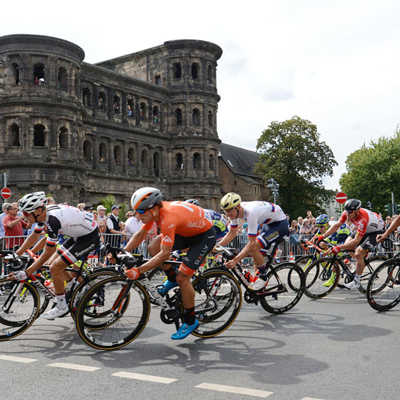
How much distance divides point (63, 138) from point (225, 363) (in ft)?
125

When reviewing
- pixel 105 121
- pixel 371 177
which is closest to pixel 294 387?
pixel 105 121

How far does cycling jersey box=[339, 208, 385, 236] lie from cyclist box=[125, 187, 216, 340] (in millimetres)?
4226

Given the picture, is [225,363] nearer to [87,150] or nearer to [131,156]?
[87,150]

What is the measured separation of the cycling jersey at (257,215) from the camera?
8117mm

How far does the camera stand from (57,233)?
7.09 metres

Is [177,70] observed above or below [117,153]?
above

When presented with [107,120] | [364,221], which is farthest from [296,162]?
[364,221]

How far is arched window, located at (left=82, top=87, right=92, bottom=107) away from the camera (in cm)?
4631

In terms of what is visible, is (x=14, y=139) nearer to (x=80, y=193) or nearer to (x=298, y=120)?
(x=80, y=193)

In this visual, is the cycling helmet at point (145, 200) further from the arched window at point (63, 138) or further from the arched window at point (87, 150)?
the arched window at point (87, 150)

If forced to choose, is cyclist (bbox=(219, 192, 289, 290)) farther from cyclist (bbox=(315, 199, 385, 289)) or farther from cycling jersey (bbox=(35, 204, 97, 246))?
cycling jersey (bbox=(35, 204, 97, 246))

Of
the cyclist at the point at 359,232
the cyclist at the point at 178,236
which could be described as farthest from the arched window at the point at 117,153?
the cyclist at the point at 178,236

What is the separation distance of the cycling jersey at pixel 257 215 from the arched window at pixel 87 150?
39146 mm

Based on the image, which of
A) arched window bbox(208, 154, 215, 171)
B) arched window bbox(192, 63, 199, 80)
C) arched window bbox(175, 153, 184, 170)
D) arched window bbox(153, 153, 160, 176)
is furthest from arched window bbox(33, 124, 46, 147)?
arched window bbox(192, 63, 199, 80)
